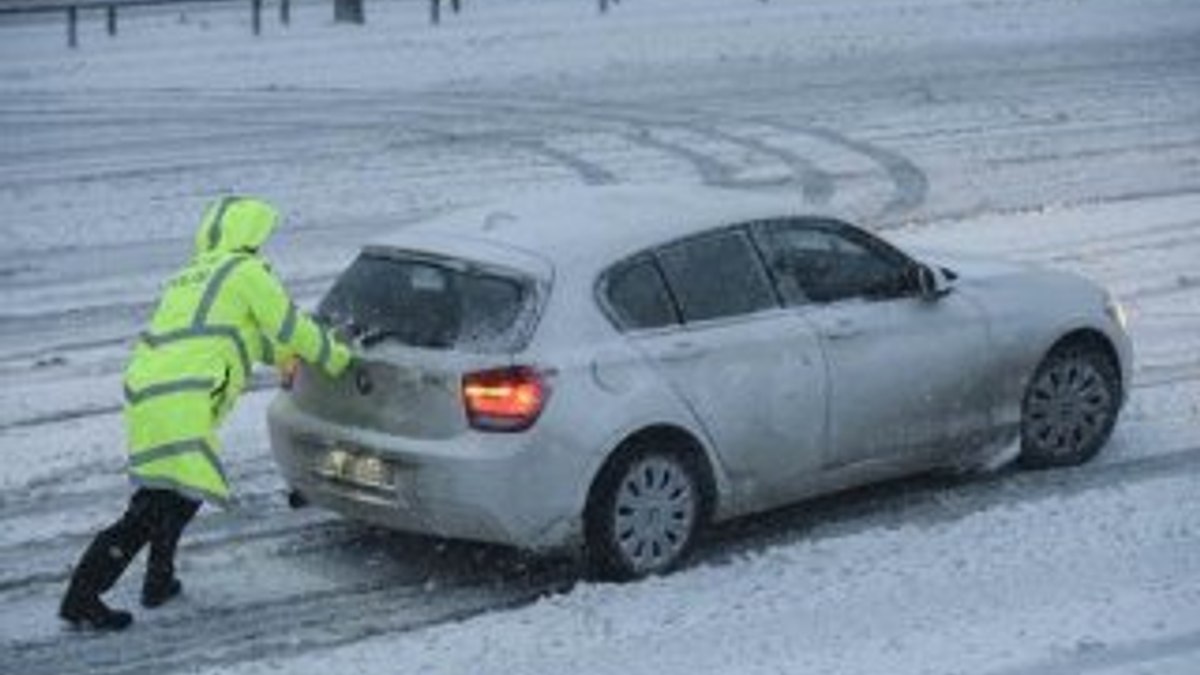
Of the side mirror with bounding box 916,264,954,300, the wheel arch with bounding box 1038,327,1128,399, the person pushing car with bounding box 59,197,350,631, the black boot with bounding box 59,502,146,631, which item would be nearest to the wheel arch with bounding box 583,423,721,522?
the person pushing car with bounding box 59,197,350,631

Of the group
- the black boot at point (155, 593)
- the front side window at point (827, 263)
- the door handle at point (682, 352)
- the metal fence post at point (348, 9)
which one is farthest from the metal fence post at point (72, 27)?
the door handle at point (682, 352)

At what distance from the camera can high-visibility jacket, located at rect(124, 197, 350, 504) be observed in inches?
346

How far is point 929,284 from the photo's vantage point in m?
10.2

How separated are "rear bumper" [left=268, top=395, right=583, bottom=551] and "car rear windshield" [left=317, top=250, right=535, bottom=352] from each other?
409 mm

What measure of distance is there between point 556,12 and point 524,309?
105 ft

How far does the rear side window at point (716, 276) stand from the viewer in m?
9.44

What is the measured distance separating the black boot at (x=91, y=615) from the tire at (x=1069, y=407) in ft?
14.1

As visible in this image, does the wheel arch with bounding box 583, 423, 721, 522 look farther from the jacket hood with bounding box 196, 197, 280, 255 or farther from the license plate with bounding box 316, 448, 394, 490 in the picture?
the jacket hood with bounding box 196, 197, 280, 255

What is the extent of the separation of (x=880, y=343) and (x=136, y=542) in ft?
10.8

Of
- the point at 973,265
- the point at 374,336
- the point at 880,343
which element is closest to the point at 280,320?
the point at 374,336

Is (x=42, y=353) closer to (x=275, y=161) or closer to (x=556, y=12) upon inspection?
(x=275, y=161)

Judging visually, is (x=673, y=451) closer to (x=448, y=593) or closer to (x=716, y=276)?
(x=716, y=276)

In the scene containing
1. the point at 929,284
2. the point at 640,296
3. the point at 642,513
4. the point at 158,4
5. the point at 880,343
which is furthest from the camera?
the point at 158,4

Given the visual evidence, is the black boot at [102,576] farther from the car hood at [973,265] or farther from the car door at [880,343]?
the car hood at [973,265]
